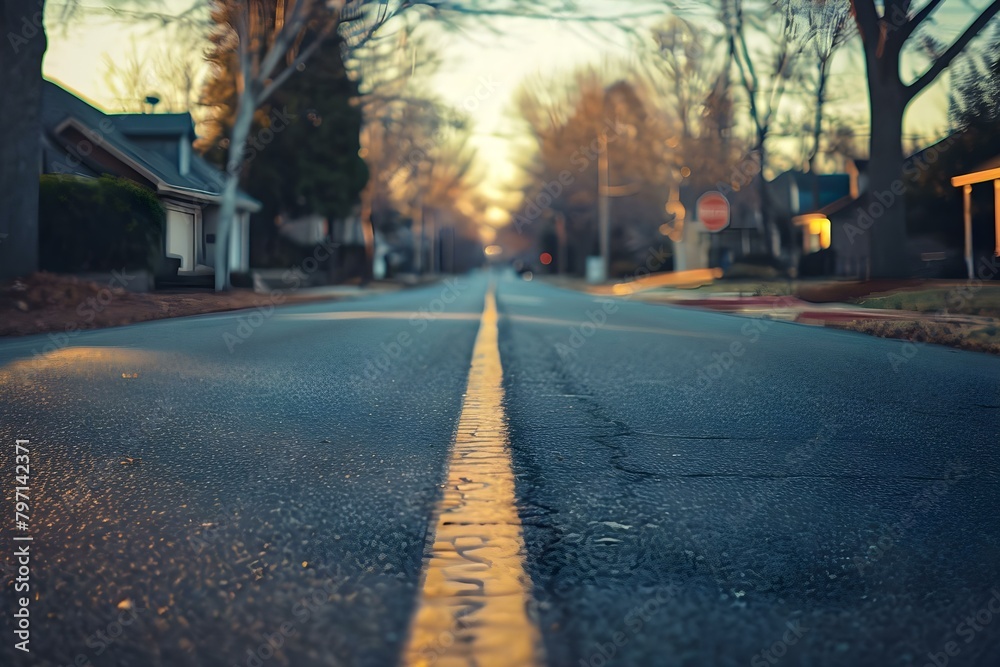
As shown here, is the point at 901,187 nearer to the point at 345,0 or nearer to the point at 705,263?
the point at 345,0

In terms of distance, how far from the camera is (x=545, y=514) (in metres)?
2.99

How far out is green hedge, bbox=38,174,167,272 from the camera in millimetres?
7230

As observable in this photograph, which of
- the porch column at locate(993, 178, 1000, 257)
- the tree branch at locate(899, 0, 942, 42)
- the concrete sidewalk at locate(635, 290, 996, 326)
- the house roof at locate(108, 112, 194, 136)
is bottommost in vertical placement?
the concrete sidewalk at locate(635, 290, 996, 326)

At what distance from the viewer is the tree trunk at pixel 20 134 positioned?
805 centimetres

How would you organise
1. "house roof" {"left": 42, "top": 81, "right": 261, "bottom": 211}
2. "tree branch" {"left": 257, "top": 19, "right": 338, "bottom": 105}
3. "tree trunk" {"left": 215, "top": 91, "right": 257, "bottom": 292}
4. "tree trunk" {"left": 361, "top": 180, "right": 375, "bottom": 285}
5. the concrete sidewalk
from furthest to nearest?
"tree trunk" {"left": 361, "top": 180, "right": 375, "bottom": 285}
"tree branch" {"left": 257, "top": 19, "right": 338, "bottom": 105}
"tree trunk" {"left": 215, "top": 91, "right": 257, "bottom": 292}
the concrete sidewalk
"house roof" {"left": 42, "top": 81, "right": 261, "bottom": 211}

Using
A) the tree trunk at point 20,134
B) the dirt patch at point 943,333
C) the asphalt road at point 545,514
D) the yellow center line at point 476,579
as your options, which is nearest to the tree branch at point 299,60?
the tree trunk at point 20,134

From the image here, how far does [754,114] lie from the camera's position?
36.2 metres

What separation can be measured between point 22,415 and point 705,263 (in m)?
46.0

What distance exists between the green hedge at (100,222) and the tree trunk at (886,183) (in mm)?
8704

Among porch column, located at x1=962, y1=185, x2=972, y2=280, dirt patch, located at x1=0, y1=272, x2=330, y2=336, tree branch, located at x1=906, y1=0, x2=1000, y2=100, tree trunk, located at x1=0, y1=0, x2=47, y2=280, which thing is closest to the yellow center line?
tree trunk, located at x1=0, y1=0, x2=47, y2=280

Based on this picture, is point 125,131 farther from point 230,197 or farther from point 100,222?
point 230,197

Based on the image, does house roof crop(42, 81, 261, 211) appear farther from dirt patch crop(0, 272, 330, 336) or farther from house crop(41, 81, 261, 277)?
dirt patch crop(0, 272, 330, 336)

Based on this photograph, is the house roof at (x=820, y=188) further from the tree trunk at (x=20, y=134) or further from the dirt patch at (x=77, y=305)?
the tree trunk at (x=20, y=134)

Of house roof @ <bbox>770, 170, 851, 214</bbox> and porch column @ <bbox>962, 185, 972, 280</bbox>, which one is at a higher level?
house roof @ <bbox>770, 170, 851, 214</bbox>
